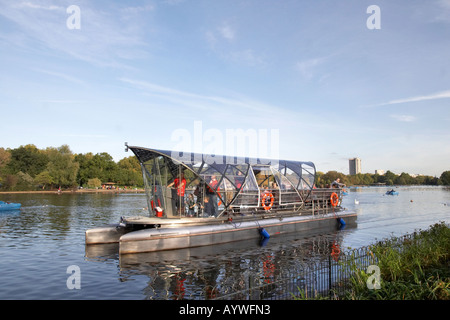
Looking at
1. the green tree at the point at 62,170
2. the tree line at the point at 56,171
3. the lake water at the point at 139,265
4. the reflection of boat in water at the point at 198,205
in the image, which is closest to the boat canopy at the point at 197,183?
the reflection of boat in water at the point at 198,205

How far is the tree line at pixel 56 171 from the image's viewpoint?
97688mm

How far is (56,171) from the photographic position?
9975 centimetres

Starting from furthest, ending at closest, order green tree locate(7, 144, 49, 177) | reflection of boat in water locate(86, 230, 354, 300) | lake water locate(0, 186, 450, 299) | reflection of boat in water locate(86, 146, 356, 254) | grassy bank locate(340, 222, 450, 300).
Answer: green tree locate(7, 144, 49, 177), reflection of boat in water locate(86, 146, 356, 254), lake water locate(0, 186, 450, 299), reflection of boat in water locate(86, 230, 354, 300), grassy bank locate(340, 222, 450, 300)

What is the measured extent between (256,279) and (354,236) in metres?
14.8

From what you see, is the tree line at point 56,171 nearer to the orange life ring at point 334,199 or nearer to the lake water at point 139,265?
the orange life ring at point 334,199

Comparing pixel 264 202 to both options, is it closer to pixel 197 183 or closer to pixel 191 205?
pixel 191 205

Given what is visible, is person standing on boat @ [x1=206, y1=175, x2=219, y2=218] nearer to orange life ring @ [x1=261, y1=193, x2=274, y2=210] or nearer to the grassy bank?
orange life ring @ [x1=261, y1=193, x2=274, y2=210]

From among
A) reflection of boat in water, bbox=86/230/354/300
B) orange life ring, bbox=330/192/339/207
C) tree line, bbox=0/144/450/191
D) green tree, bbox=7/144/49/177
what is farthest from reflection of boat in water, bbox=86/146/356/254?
green tree, bbox=7/144/49/177

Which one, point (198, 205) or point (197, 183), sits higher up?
point (197, 183)

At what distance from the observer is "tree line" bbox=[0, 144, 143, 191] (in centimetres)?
9769

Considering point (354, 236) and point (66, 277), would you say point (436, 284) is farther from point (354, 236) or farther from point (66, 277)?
point (354, 236)

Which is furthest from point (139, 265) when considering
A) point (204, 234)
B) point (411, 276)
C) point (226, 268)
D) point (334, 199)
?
point (334, 199)

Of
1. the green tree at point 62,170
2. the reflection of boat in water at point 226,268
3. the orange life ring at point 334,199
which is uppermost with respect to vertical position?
the green tree at point 62,170

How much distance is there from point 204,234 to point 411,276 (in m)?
12.2
